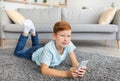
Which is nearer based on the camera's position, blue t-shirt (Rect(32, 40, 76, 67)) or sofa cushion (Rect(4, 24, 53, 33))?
blue t-shirt (Rect(32, 40, 76, 67))

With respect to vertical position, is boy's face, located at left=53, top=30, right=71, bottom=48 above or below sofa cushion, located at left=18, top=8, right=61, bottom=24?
above

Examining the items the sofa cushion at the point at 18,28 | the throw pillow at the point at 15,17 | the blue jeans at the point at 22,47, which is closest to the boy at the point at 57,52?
the blue jeans at the point at 22,47

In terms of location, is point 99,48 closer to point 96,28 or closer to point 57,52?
point 96,28

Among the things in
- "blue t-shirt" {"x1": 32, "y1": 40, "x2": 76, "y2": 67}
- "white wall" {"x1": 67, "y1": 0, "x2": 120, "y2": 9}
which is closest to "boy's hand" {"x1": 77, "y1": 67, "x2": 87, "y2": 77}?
Answer: "blue t-shirt" {"x1": 32, "y1": 40, "x2": 76, "y2": 67}

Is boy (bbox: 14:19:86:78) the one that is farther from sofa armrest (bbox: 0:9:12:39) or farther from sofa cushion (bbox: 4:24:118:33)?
sofa armrest (bbox: 0:9:12:39)

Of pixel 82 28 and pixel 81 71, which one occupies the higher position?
pixel 81 71

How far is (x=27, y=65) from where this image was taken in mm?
1610

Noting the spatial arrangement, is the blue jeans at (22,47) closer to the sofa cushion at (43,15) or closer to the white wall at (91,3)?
the sofa cushion at (43,15)

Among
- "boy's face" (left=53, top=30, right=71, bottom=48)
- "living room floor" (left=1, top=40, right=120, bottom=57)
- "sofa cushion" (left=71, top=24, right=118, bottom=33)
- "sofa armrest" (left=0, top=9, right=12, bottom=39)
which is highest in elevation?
"boy's face" (left=53, top=30, right=71, bottom=48)

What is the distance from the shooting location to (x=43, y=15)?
357 cm

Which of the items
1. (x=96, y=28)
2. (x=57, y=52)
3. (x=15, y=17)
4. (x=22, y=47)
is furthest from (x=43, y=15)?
(x=57, y=52)

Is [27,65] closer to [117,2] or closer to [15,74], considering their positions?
[15,74]

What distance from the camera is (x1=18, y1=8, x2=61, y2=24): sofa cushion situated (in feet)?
11.6

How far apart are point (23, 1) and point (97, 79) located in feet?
11.6
